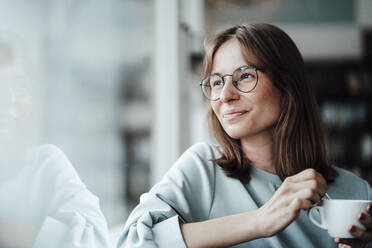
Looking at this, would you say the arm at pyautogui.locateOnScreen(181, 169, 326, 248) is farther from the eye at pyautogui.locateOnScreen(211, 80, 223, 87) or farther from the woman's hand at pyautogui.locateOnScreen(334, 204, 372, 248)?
the eye at pyautogui.locateOnScreen(211, 80, 223, 87)

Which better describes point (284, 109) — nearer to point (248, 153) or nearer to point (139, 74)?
point (248, 153)

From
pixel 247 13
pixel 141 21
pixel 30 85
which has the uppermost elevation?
pixel 247 13

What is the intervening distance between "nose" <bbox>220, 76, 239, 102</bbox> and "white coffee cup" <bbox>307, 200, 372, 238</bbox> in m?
0.34

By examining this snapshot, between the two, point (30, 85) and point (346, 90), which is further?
point (346, 90)

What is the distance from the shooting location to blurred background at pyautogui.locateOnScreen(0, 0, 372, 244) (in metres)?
0.91

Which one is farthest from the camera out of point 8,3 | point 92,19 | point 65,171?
point 92,19

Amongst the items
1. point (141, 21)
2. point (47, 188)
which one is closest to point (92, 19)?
point (47, 188)

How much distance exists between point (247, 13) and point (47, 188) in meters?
4.35

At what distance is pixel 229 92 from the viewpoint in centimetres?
95

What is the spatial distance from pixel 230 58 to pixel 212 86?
96 millimetres

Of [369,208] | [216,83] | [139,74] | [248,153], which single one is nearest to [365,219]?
[369,208]

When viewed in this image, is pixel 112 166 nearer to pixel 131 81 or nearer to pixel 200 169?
pixel 200 169

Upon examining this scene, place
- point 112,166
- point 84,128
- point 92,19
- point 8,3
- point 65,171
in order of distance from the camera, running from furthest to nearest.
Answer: point 112,166 → point 92,19 → point 84,128 → point 65,171 → point 8,3

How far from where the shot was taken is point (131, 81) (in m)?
3.36
